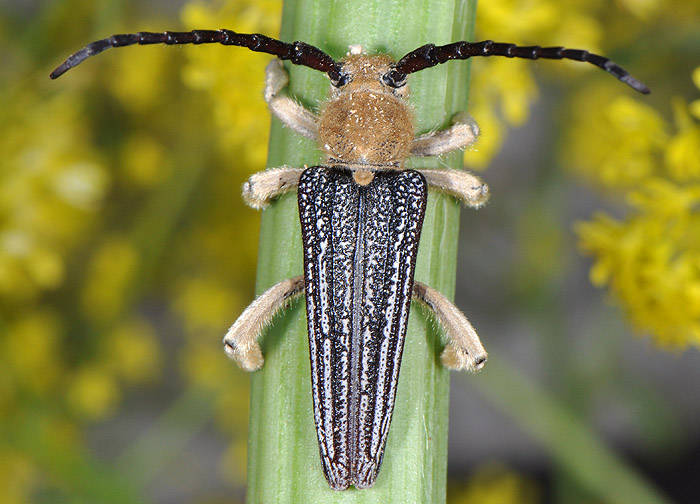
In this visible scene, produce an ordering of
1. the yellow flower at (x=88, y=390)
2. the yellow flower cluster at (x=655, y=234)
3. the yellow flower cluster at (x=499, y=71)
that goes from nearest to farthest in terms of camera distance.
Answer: the yellow flower cluster at (x=655, y=234) → the yellow flower cluster at (x=499, y=71) → the yellow flower at (x=88, y=390)

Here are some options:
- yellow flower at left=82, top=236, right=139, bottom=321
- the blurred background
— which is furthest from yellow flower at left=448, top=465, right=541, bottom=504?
yellow flower at left=82, top=236, right=139, bottom=321

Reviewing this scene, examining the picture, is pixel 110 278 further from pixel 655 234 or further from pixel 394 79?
pixel 655 234

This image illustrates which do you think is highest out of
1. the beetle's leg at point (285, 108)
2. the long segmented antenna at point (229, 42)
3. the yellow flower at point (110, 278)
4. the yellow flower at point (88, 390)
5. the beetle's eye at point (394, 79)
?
the long segmented antenna at point (229, 42)

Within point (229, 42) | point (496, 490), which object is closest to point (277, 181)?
point (229, 42)

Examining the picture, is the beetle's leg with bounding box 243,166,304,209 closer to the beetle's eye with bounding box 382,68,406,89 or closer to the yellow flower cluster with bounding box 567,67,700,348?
the beetle's eye with bounding box 382,68,406,89

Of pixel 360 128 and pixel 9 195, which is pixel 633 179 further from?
pixel 9 195

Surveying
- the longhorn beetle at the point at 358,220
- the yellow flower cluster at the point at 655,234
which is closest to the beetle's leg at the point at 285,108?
the longhorn beetle at the point at 358,220

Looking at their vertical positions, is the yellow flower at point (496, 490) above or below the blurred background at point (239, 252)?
below

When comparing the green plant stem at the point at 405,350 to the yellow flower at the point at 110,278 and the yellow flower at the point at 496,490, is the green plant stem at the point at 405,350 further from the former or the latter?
the yellow flower at the point at 496,490
